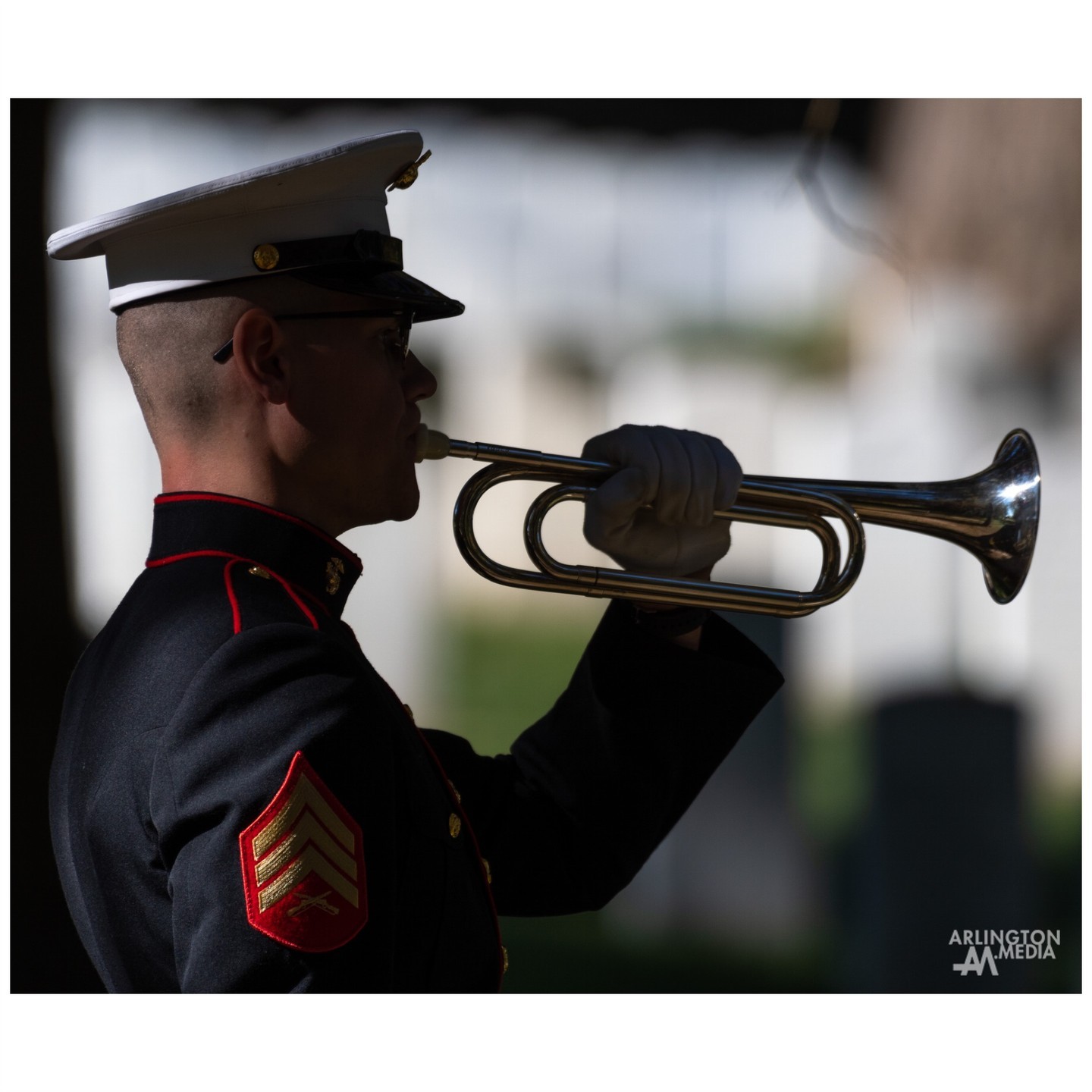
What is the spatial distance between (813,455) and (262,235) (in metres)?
3.80

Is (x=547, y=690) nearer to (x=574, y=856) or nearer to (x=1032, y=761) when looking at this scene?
(x=1032, y=761)

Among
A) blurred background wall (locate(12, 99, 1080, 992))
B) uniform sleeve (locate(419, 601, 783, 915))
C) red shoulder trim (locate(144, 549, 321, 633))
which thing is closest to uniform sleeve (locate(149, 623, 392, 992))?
red shoulder trim (locate(144, 549, 321, 633))

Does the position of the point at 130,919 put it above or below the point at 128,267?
below

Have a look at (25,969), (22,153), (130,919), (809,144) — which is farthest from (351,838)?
(809,144)

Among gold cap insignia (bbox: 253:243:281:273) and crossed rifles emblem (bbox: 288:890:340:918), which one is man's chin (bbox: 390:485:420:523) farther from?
crossed rifles emblem (bbox: 288:890:340:918)

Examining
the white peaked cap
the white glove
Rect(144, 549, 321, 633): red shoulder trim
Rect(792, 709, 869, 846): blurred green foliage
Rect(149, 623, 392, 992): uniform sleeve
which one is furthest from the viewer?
Rect(792, 709, 869, 846): blurred green foliage

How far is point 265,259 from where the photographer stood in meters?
2.05

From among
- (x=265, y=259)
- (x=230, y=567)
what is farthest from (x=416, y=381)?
(x=230, y=567)

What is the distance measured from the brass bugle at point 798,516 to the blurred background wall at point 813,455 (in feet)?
7.54

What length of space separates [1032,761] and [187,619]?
14.0 feet

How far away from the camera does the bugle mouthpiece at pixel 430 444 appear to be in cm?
224

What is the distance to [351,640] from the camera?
2.10 m

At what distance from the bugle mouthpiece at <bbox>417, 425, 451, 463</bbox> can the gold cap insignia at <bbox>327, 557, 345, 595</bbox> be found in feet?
0.80

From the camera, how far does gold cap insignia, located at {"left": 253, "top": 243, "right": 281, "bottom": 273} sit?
2.05 metres
